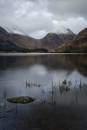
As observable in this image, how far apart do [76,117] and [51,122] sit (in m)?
2.63

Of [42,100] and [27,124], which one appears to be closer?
[27,124]

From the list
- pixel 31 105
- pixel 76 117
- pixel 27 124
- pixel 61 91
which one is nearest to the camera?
pixel 27 124

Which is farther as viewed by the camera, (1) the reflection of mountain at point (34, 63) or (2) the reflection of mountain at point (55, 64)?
(1) the reflection of mountain at point (34, 63)

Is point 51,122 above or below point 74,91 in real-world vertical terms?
below

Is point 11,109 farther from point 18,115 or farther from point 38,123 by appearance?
point 38,123

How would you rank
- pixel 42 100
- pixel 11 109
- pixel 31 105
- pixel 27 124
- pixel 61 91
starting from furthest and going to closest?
pixel 61 91 → pixel 42 100 → pixel 31 105 → pixel 11 109 → pixel 27 124

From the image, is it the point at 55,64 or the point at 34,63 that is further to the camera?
the point at 34,63

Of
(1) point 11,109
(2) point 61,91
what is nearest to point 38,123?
(1) point 11,109

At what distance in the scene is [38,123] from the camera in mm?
18781

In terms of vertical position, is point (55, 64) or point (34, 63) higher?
point (34, 63)

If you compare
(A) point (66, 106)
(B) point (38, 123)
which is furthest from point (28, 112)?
(A) point (66, 106)

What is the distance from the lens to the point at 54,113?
70.9 ft

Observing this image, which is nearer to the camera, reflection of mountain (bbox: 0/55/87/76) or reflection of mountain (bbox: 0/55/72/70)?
reflection of mountain (bbox: 0/55/87/76)

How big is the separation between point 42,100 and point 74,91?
760 centimetres
